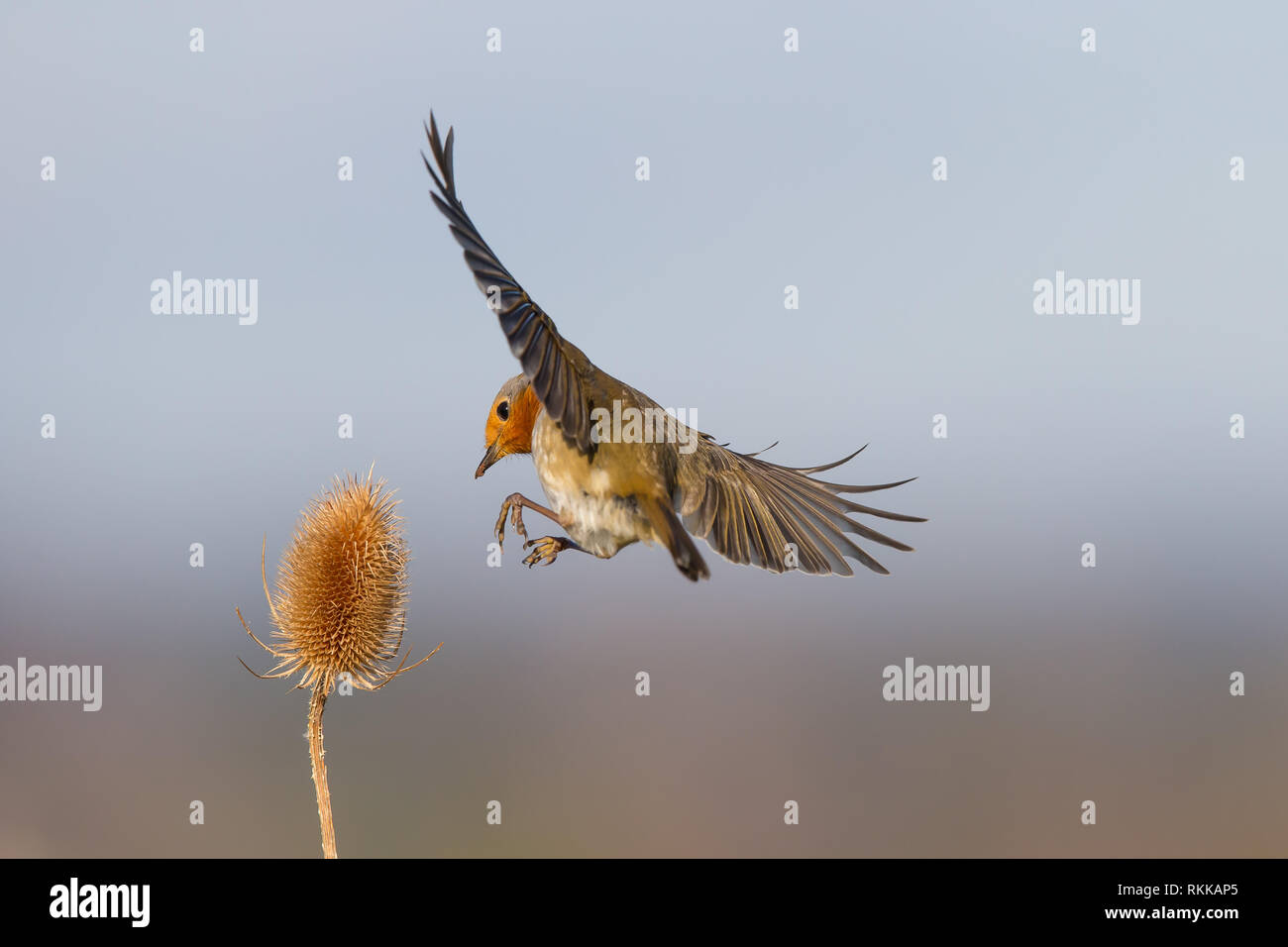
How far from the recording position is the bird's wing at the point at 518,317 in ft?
8.89

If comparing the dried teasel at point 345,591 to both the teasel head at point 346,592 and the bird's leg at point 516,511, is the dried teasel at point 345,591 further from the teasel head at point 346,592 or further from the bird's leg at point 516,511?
the bird's leg at point 516,511

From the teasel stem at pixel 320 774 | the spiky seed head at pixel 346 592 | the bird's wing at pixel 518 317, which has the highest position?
the bird's wing at pixel 518 317

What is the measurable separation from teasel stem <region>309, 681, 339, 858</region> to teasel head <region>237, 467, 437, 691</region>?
12.1 inches

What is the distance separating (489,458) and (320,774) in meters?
1.63

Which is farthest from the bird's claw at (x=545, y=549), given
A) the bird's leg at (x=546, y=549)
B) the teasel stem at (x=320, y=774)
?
the teasel stem at (x=320, y=774)

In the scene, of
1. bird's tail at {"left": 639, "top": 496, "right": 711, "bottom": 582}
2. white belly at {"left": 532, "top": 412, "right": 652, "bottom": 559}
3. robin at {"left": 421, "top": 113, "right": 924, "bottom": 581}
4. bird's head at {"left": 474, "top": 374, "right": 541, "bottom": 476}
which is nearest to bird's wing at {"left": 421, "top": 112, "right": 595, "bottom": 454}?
robin at {"left": 421, "top": 113, "right": 924, "bottom": 581}

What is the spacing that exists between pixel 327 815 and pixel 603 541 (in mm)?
1674

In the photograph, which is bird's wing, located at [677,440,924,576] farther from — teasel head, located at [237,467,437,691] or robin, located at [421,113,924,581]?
teasel head, located at [237,467,437,691]

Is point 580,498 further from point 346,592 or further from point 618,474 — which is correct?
point 346,592

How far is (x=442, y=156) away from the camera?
285cm

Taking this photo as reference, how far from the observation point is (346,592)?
4.61 metres

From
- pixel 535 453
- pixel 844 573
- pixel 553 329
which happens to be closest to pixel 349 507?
pixel 535 453

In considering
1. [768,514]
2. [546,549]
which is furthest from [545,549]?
[768,514]

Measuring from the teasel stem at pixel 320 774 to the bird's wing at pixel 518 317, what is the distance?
1.90 metres
